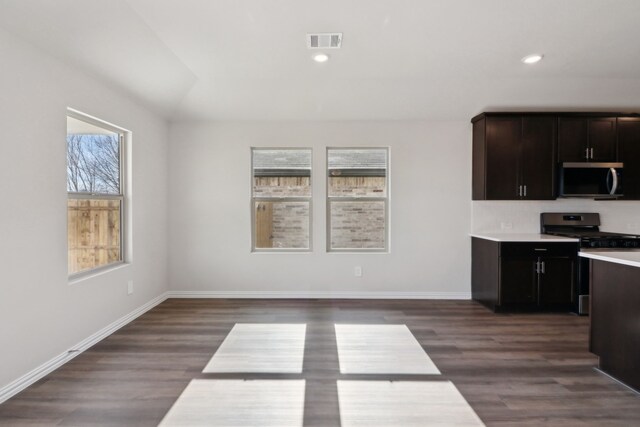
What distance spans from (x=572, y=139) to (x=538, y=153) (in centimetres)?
44

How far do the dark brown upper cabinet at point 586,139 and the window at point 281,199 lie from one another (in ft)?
10.1

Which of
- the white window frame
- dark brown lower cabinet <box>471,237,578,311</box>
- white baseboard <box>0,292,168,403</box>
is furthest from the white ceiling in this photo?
white baseboard <box>0,292,168,403</box>

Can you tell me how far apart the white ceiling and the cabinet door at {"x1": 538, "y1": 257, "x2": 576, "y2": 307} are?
1.82 meters

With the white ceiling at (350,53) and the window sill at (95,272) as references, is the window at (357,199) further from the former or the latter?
the window sill at (95,272)

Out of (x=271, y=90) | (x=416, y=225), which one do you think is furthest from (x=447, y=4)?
(x=416, y=225)

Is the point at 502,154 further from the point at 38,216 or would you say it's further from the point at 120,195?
the point at 38,216

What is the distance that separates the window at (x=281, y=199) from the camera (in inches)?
179

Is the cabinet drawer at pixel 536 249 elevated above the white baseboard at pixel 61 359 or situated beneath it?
elevated above

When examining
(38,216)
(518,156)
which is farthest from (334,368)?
(518,156)

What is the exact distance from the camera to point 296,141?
4.43m

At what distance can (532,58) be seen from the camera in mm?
3145

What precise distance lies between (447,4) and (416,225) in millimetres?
2656

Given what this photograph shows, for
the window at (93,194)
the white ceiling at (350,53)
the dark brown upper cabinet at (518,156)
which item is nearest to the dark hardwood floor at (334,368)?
the window at (93,194)

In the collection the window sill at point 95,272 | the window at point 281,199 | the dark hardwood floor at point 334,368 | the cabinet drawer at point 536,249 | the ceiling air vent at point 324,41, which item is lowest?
the dark hardwood floor at point 334,368
